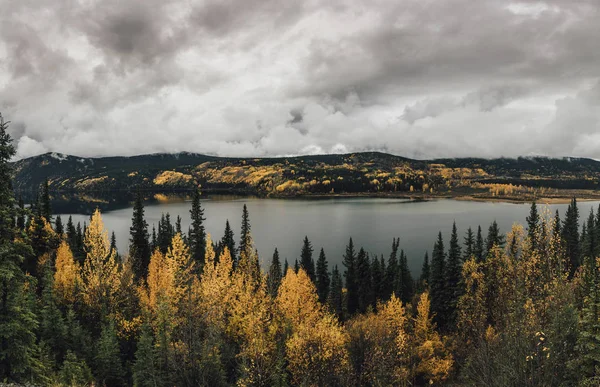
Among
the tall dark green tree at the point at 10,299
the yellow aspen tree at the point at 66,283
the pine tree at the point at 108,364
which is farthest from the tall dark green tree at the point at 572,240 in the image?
the tall dark green tree at the point at 10,299

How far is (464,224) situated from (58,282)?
17067 cm

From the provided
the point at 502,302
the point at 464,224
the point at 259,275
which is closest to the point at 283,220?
the point at 464,224

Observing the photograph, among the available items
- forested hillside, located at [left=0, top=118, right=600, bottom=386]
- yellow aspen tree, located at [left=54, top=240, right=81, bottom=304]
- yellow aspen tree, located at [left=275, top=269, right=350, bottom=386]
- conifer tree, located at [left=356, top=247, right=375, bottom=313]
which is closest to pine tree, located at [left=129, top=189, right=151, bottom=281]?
forested hillside, located at [left=0, top=118, right=600, bottom=386]

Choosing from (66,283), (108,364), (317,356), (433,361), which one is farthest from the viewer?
(66,283)

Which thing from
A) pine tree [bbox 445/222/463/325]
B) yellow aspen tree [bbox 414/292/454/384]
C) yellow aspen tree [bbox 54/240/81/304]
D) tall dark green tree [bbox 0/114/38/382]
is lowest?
yellow aspen tree [bbox 414/292/454/384]

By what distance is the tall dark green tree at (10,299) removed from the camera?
699 inches

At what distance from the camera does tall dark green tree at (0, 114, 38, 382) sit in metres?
17.8

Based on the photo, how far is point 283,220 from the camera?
194m

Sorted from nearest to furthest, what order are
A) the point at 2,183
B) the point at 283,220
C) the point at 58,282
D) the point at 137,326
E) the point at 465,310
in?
1. the point at 2,183
2. the point at 137,326
3. the point at 58,282
4. the point at 465,310
5. the point at 283,220

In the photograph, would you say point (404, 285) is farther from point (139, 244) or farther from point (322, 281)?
point (139, 244)

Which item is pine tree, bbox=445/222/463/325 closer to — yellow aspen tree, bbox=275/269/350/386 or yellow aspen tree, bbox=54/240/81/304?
yellow aspen tree, bbox=275/269/350/386

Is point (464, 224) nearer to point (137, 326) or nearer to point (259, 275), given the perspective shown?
point (259, 275)

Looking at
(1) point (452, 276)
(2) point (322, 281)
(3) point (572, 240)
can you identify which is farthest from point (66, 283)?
(3) point (572, 240)

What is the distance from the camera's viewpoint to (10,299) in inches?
736
